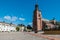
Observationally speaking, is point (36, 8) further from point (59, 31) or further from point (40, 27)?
point (59, 31)

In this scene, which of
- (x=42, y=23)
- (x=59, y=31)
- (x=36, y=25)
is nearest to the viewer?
(x=59, y=31)

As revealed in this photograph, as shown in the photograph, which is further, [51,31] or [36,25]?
[36,25]

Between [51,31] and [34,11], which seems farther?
[34,11]

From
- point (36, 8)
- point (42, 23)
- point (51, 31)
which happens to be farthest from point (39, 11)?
point (51, 31)

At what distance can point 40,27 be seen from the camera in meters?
128

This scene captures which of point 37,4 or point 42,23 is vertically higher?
point 37,4

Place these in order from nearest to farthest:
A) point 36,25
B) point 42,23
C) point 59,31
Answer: point 59,31
point 36,25
point 42,23

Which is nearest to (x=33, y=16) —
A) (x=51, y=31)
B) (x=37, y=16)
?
(x=37, y=16)

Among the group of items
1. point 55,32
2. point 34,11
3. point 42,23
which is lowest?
point 55,32

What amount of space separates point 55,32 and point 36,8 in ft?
276

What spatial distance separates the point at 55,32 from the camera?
4603 cm

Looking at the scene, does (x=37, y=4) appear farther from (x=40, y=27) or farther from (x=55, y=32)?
(x=55, y=32)

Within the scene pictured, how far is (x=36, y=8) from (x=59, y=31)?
84.5 metres

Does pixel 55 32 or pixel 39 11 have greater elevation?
pixel 39 11
